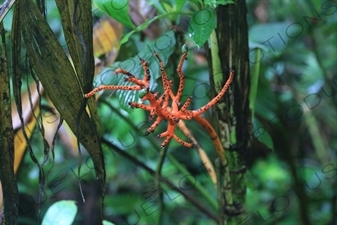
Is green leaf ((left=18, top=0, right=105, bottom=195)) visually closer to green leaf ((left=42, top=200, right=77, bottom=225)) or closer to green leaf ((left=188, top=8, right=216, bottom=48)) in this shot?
green leaf ((left=188, top=8, right=216, bottom=48))

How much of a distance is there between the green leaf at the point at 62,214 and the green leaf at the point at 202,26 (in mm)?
367

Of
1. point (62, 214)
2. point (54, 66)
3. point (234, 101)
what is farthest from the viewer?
point (62, 214)

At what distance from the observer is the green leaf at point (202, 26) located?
553mm

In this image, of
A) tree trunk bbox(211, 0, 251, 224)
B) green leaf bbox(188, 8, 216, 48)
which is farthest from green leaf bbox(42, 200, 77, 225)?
green leaf bbox(188, 8, 216, 48)

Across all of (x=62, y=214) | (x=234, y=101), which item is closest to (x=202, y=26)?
(x=234, y=101)

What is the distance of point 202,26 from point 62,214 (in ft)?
1.31

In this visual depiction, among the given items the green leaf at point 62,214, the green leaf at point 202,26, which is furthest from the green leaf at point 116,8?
the green leaf at point 62,214

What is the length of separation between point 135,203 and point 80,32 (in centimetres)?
110

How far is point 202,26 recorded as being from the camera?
56 cm

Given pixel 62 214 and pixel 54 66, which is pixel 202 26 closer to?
pixel 54 66

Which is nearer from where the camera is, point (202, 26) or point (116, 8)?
point (202, 26)

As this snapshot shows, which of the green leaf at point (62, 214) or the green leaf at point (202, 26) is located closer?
the green leaf at point (202, 26)

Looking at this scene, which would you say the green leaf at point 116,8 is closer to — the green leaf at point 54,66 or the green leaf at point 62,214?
the green leaf at point 54,66

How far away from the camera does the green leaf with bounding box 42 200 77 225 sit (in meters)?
0.73
